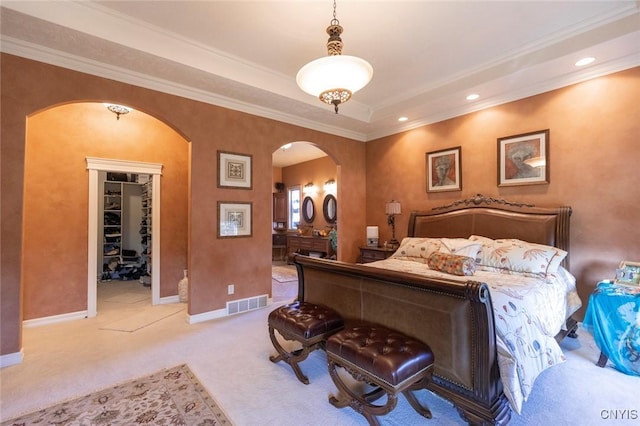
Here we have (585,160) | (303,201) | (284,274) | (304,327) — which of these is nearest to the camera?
(304,327)

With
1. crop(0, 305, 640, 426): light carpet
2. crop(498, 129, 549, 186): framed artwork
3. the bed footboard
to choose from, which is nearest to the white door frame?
crop(0, 305, 640, 426): light carpet

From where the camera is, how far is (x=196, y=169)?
Answer: 3834 millimetres

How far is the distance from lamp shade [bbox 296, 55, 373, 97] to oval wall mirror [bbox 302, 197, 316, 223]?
6.11 metres

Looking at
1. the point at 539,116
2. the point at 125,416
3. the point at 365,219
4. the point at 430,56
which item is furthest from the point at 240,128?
the point at 539,116

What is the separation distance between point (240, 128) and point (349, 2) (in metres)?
2.30

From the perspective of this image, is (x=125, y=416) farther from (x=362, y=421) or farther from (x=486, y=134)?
(x=486, y=134)

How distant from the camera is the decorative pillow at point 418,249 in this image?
155 inches

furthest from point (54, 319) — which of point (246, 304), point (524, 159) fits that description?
point (524, 159)

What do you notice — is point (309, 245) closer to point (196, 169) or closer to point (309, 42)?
point (196, 169)

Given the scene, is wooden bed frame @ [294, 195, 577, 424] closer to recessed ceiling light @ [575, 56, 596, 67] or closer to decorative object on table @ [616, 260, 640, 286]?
decorative object on table @ [616, 260, 640, 286]

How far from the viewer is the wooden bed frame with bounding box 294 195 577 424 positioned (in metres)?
1.76

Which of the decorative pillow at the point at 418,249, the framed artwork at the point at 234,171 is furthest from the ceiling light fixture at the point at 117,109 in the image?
the decorative pillow at the point at 418,249

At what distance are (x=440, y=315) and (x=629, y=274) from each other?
237 centimetres

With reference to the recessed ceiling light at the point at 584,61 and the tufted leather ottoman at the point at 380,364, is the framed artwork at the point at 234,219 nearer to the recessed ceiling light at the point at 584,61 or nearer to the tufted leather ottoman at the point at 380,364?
the tufted leather ottoman at the point at 380,364
